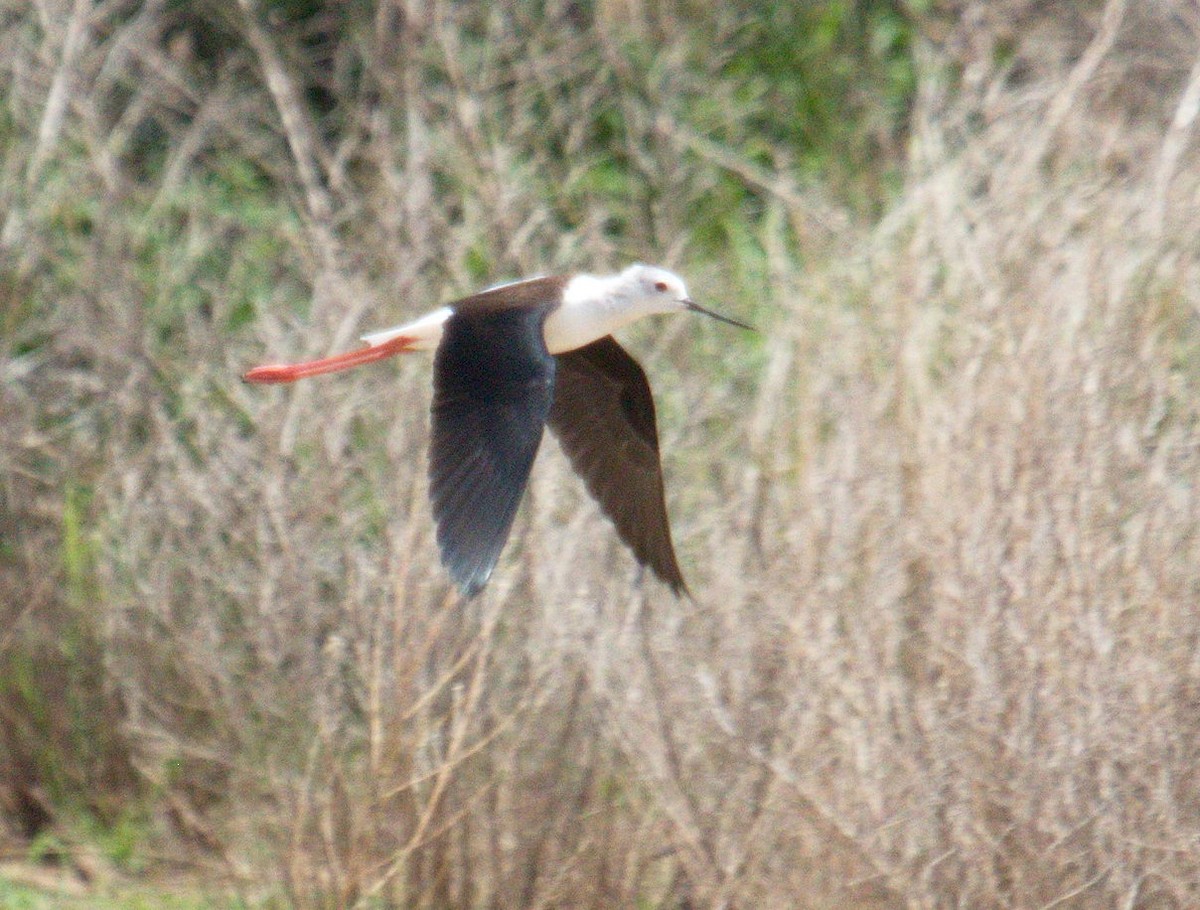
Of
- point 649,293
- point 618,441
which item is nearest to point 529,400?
point 649,293

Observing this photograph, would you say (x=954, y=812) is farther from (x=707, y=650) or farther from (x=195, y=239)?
(x=195, y=239)

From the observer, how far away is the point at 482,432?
3.81m

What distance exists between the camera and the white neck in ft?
14.0

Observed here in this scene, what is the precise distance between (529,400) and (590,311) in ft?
1.61

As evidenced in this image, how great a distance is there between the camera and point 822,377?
16.2ft

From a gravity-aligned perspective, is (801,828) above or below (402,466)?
below

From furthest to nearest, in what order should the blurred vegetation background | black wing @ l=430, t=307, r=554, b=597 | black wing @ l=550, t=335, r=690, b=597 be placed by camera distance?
black wing @ l=550, t=335, r=690, b=597
the blurred vegetation background
black wing @ l=430, t=307, r=554, b=597

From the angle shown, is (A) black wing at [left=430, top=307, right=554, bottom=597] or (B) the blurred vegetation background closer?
(A) black wing at [left=430, top=307, right=554, bottom=597]

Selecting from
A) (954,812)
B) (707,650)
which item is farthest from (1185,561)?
(707,650)

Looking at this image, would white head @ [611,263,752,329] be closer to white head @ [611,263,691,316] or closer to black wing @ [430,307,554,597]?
white head @ [611,263,691,316]

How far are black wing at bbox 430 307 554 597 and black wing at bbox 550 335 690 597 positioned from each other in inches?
22.2

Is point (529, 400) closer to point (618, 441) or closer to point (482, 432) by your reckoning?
point (482, 432)

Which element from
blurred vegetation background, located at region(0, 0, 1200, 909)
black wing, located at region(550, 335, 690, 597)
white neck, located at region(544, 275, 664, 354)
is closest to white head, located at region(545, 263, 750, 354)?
white neck, located at region(544, 275, 664, 354)

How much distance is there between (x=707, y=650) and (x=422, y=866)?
734 mm
